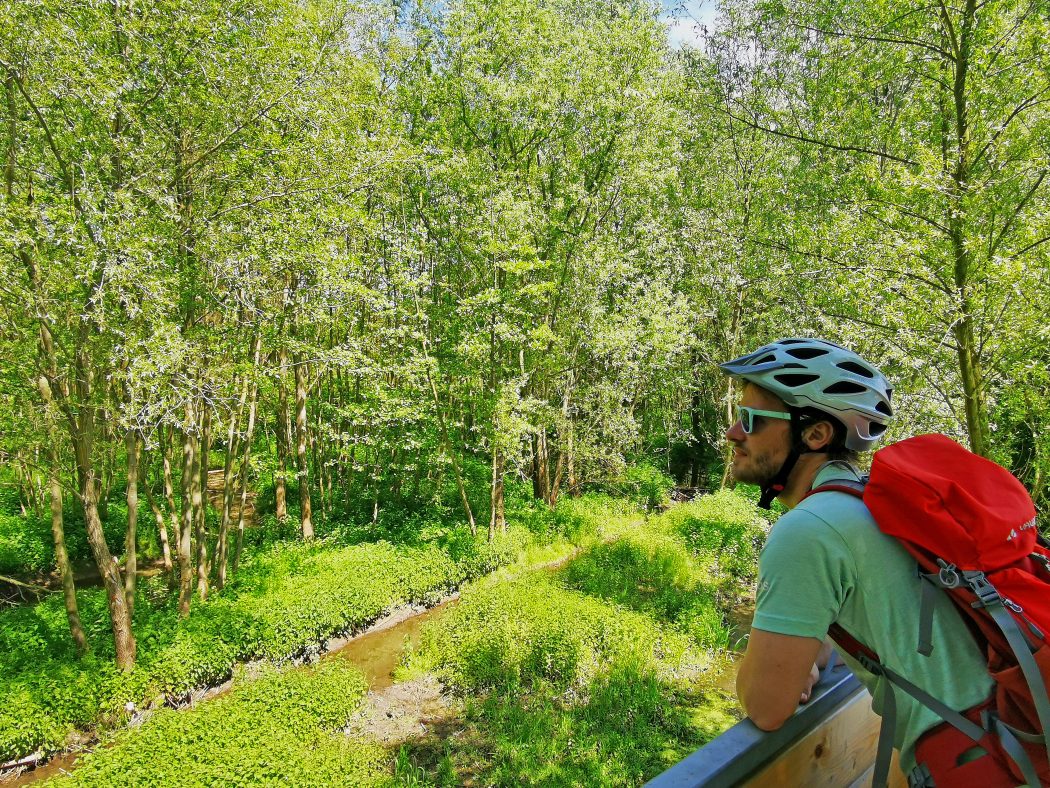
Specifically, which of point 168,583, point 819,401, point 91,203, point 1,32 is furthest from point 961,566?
point 168,583

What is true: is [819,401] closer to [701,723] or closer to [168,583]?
[701,723]

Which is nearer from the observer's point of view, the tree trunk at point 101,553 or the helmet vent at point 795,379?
the helmet vent at point 795,379

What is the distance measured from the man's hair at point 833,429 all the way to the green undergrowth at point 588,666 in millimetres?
6533

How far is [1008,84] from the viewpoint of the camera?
19.4ft

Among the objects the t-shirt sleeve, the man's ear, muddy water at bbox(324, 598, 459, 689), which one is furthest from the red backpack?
muddy water at bbox(324, 598, 459, 689)

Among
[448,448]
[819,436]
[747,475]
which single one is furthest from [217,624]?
[819,436]

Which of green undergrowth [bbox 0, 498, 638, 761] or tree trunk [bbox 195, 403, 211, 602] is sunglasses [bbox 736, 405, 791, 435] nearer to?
green undergrowth [bbox 0, 498, 638, 761]

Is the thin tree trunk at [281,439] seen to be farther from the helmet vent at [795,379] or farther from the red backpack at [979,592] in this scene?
the red backpack at [979,592]

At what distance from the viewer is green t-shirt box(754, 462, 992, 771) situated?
136 centimetres

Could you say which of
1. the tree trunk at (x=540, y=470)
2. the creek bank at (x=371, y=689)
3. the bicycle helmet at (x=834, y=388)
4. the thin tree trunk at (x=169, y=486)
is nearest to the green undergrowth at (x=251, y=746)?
the creek bank at (x=371, y=689)

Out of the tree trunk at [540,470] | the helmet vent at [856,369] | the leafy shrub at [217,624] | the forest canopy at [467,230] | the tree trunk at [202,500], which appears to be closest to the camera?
the helmet vent at [856,369]

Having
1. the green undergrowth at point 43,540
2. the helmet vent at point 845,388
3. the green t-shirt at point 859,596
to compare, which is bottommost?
the green undergrowth at point 43,540

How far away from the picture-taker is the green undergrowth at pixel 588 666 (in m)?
7.40

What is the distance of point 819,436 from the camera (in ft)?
6.34
